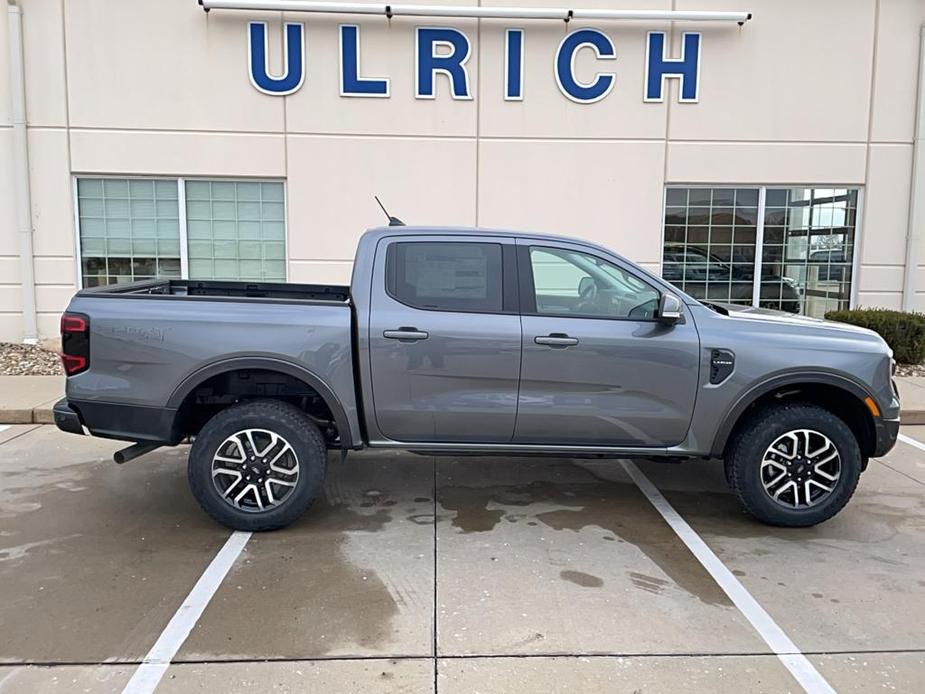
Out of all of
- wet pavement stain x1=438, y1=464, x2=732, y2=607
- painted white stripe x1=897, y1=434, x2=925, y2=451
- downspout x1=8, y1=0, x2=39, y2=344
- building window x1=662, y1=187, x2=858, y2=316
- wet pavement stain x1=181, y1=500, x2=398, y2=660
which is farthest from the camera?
building window x1=662, y1=187, x2=858, y2=316

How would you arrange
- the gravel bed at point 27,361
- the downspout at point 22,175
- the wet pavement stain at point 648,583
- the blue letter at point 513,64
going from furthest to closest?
the blue letter at point 513,64, the downspout at point 22,175, the gravel bed at point 27,361, the wet pavement stain at point 648,583

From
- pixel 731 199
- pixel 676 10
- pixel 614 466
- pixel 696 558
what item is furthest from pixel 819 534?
pixel 676 10

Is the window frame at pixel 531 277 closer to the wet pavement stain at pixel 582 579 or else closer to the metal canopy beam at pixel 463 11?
the wet pavement stain at pixel 582 579

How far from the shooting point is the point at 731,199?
424 inches

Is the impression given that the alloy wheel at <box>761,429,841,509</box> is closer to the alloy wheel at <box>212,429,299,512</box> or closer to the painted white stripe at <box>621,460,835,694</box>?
the painted white stripe at <box>621,460,835,694</box>

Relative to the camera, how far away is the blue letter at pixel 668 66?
10219mm

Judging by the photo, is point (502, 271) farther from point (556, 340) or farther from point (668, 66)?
point (668, 66)

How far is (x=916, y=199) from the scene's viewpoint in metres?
10.6

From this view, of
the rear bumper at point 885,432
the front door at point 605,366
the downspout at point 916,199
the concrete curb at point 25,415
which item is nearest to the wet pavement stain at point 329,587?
the front door at point 605,366

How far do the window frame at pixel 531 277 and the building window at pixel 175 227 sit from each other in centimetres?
659

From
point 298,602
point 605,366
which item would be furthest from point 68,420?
point 605,366

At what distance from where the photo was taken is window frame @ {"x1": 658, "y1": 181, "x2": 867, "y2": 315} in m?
10.6

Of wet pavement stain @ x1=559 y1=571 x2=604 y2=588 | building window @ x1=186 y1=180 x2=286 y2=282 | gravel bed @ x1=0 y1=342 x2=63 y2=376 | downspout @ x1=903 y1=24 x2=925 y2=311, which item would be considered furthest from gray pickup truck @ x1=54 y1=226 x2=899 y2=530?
downspout @ x1=903 y1=24 x2=925 y2=311

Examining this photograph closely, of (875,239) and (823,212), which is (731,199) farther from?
(875,239)
